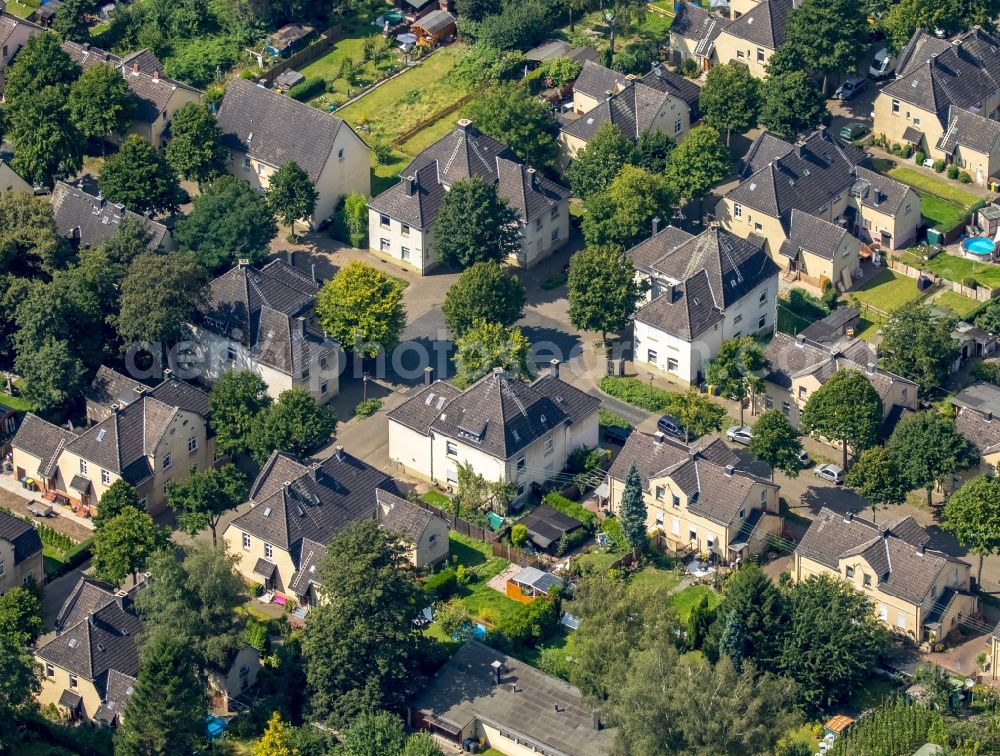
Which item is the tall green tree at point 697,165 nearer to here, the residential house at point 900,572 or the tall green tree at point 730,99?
the tall green tree at point 730,99

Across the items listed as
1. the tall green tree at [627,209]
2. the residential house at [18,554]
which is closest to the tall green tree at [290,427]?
the residential house at [18,554]

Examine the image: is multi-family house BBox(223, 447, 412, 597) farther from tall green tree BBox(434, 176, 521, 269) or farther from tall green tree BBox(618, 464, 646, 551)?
tall green tree BBox(434, 176, 521, 269)

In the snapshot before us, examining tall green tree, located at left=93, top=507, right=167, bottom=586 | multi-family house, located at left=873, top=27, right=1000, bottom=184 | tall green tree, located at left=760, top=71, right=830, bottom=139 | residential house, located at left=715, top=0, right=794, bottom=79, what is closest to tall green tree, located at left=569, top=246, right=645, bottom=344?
tall green tree, located at left=760, top=71, right=830, bottom=139

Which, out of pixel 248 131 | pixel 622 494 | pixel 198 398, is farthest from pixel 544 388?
pixel 248 131

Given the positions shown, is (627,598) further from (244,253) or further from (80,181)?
(80,181)

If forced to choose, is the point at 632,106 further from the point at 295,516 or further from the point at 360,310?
the point at 295,516

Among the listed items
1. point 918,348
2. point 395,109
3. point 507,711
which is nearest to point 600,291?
point 918,348

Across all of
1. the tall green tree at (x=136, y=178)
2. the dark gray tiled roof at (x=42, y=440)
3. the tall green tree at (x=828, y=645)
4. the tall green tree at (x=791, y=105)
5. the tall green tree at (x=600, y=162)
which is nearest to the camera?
the tall green tree at (x=828, y=645)
